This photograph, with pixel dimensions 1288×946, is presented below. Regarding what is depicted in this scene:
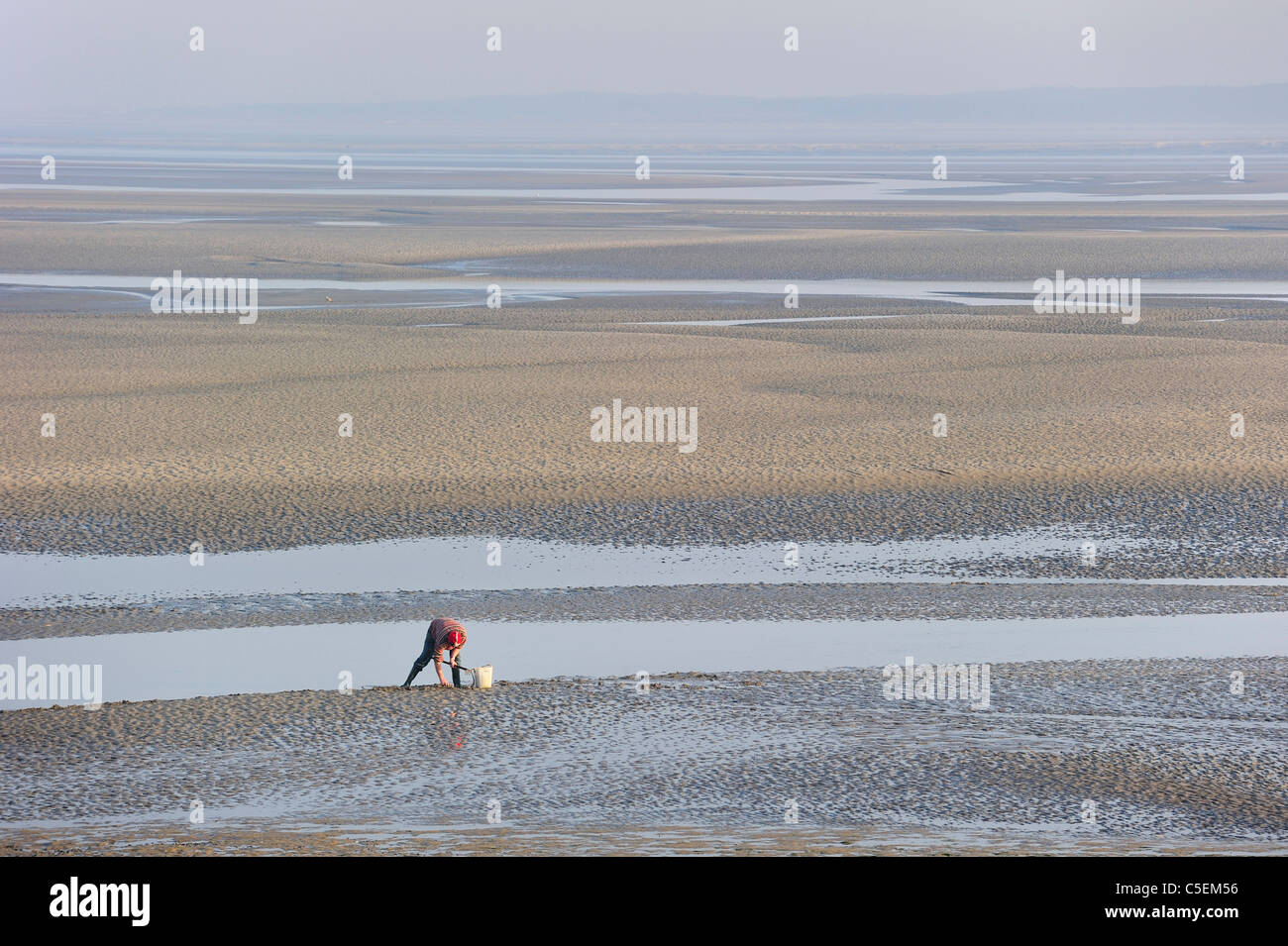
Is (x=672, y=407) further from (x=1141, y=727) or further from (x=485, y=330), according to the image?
(x=1141, y=727)

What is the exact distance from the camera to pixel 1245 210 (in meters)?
63.2

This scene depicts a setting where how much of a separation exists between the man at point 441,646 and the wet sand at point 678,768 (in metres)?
0.18

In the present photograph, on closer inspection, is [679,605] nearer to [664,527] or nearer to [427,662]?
[664,527]

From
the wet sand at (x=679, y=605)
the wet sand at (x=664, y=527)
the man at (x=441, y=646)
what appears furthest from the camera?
the wet sand at (x=679, y=605)

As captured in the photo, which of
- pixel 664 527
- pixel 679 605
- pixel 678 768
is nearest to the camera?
pixel 678 768

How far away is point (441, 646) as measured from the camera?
37.3 feet

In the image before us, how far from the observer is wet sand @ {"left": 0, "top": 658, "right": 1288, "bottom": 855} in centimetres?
862

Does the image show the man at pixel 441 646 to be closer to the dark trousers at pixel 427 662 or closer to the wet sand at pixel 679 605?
the dark trousers at pixel 427 662

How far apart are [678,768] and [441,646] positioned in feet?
7.73

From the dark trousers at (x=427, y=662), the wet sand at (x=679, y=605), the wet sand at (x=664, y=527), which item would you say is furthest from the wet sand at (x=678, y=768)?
the wet sand at (x=679, y=605)

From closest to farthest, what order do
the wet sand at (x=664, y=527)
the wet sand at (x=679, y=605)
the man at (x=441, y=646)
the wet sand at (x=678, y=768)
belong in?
the wet sand at (x=678, y=768) → the wet sand at (x=664, y=527) → the man at (x=441, y=646) → the wet sand at (x=679, y=605)

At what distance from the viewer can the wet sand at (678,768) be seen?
8617mm

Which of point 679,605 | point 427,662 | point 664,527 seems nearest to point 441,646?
point 427,662
